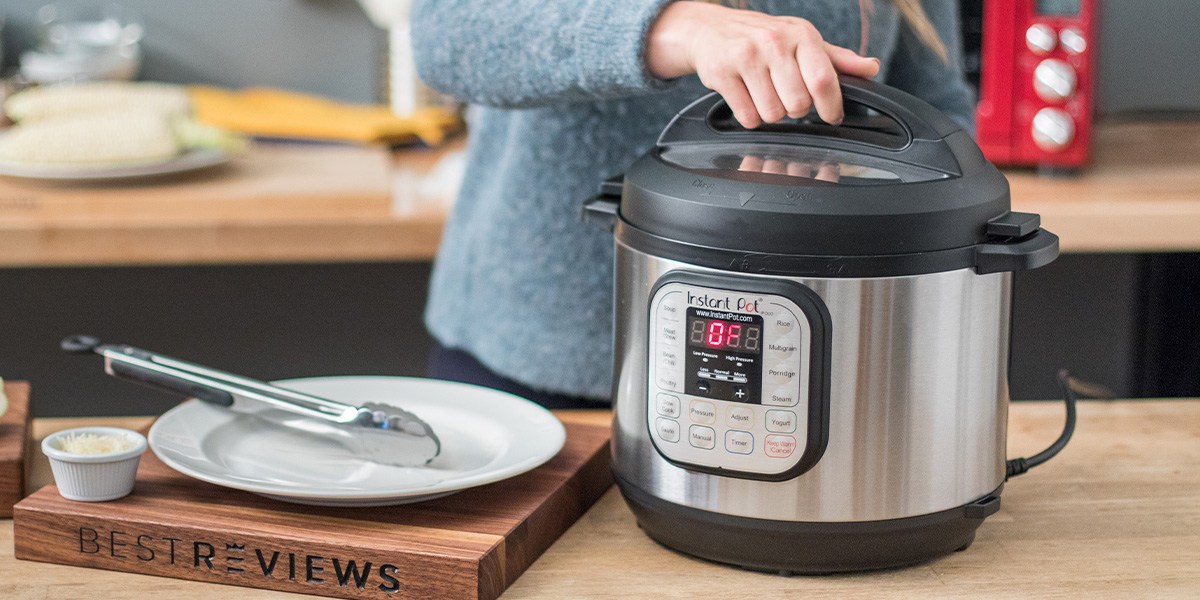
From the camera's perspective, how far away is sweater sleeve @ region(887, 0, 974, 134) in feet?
3.77

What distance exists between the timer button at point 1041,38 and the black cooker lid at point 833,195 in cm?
115

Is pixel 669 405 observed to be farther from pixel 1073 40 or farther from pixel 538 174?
pixel 1073 40

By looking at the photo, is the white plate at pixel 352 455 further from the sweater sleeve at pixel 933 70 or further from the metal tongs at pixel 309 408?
the sweater sleeve at pixel 933 70

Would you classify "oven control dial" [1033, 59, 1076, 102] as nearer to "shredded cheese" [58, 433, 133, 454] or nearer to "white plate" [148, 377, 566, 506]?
"white plate" [148, 377, 566, 506]

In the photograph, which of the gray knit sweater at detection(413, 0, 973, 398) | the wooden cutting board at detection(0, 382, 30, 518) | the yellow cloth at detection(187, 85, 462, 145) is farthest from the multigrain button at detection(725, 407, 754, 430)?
the yellow cloth at detection(187, 85, 462, 145)

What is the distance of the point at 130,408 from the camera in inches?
78.6

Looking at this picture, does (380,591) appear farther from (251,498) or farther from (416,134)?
(416,134)

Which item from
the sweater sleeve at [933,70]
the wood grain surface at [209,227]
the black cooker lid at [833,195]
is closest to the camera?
the black cooker lid at [833,195]

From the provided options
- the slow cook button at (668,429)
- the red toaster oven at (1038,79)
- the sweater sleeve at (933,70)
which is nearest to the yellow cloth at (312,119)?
the red toaster oven at (1038,79)

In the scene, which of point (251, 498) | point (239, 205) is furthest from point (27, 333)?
point (251, 498)

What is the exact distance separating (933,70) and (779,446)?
23.8 inches

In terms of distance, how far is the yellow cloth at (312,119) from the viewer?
2.02m

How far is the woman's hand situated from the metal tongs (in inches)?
10.3

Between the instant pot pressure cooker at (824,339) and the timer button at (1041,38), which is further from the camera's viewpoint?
the timer button at (1041,38)
